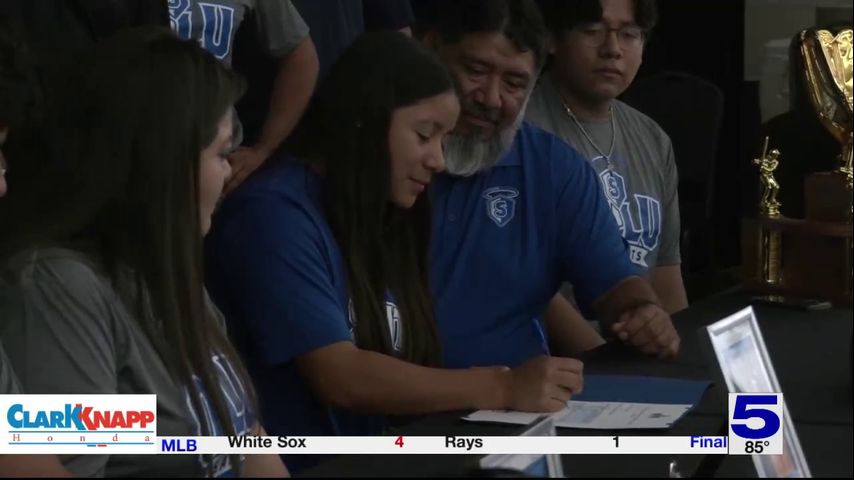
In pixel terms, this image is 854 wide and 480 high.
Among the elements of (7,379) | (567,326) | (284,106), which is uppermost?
(284,106)

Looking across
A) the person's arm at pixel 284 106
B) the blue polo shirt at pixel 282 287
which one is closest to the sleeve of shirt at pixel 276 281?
the blue polo shirt at pixel 282 287

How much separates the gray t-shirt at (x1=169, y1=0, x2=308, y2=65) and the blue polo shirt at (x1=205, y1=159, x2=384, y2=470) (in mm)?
265

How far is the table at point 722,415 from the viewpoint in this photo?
3.67 ft

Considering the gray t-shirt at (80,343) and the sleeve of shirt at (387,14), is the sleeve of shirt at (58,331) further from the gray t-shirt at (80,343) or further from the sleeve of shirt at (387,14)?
the sleeve of shirt at (387,14)

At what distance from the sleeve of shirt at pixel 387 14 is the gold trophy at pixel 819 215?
2.04 ft

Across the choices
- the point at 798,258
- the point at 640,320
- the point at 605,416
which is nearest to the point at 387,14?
the point at 640,320

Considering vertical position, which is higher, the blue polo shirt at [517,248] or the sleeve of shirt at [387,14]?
the sleeve of shirt at [387,14]

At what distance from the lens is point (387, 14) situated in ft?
6.52

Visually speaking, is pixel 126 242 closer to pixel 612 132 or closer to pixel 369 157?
pixel 369 157

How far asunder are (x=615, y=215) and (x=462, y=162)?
0.29m

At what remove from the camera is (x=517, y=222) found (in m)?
1.84

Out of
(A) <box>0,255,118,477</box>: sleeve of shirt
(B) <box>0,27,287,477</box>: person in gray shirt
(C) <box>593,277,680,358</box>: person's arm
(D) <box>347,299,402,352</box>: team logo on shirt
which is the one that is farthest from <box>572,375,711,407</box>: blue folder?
(A) <box>0,255,118,477</box>: sleeve of shirt

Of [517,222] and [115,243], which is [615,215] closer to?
[517,222]

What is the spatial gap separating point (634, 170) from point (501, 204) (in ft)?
1.05
